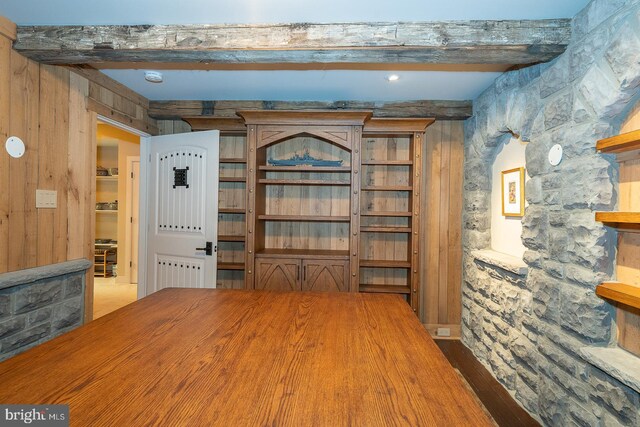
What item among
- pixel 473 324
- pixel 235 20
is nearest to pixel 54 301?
pixel 235 20

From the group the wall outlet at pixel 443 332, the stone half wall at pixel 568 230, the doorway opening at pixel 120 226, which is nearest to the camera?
the stone half wall at pixel 568 230

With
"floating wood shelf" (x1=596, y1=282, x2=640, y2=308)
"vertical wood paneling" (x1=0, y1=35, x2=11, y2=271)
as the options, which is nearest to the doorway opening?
"vertical wood paneling" (x1=0, y1=35, x2=11, y2=271)

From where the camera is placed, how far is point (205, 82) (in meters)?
2.96

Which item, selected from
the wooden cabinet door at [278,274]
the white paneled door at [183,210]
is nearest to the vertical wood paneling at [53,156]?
the white paneled door at [183,210]

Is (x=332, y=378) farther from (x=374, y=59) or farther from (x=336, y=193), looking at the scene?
(x=336, y=193)

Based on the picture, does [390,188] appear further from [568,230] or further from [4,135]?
[4,135]

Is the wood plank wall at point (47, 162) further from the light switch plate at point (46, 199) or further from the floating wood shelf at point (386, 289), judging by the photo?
the floating wood shelf at point (386, 289)

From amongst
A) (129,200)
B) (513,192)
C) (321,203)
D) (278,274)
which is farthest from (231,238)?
(129,200)

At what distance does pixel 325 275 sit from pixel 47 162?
2289mm

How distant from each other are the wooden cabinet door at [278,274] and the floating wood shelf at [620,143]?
7.73ft

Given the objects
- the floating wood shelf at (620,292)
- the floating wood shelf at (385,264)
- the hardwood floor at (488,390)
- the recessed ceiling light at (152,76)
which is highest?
the recessed ceiling light at (152,76)

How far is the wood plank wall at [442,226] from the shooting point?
355 centimetres

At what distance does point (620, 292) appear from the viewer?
1538 mm

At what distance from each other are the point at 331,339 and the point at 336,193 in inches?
98.8
